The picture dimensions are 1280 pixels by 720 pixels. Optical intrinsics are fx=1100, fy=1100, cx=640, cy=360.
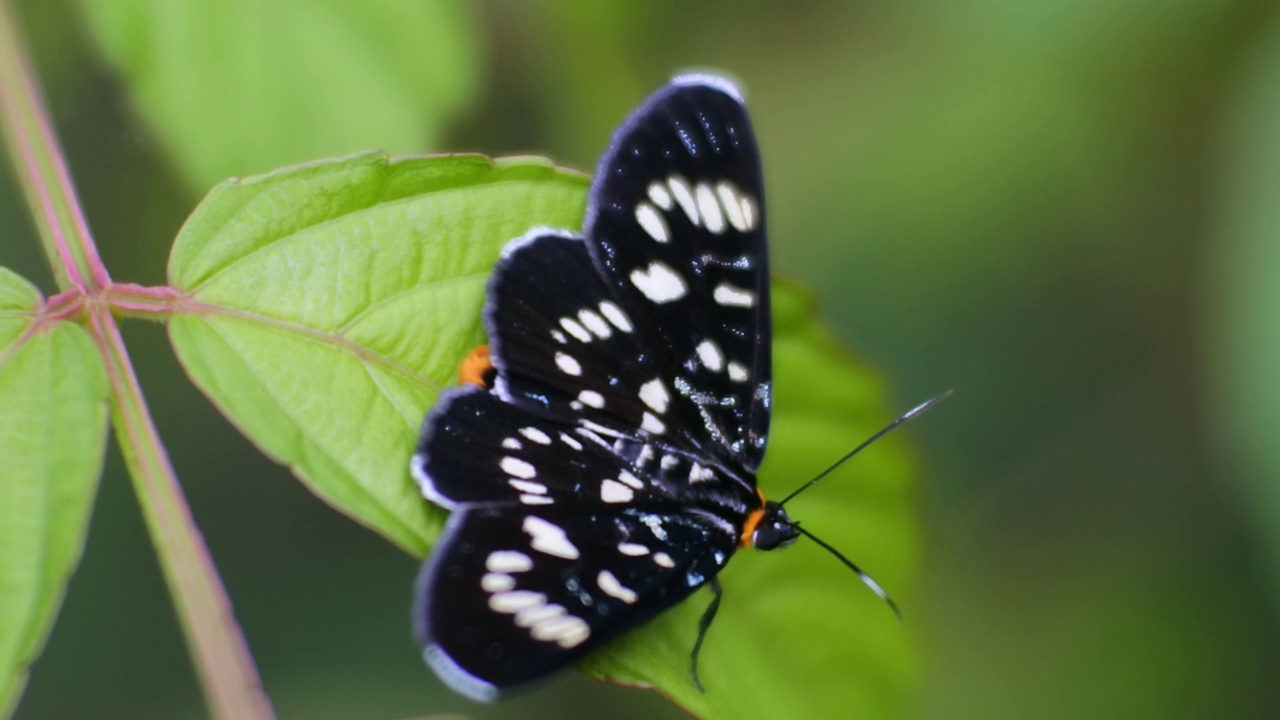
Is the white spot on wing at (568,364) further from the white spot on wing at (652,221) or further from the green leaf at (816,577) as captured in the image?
the green leaf at (816,577)

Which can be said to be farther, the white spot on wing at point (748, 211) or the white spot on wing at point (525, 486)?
the white spot on wing at point (748, 211)

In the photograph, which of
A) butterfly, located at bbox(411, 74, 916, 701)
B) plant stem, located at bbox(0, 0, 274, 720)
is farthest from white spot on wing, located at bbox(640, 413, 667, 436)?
plant stem, located at bbox(0, 0, 274, 720)

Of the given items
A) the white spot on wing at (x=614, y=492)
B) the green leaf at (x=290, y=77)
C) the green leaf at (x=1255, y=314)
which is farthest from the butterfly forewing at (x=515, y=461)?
the green leaf at (x=1255, y=314)

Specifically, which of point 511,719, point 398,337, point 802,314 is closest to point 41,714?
point 511,719

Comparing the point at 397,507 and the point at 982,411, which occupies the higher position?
the point at 397,507

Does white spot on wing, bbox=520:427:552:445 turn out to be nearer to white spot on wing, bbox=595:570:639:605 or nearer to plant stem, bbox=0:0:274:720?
white spot on wing, bbox=595:570:639:605

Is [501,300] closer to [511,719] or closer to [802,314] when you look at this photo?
[802,314]
